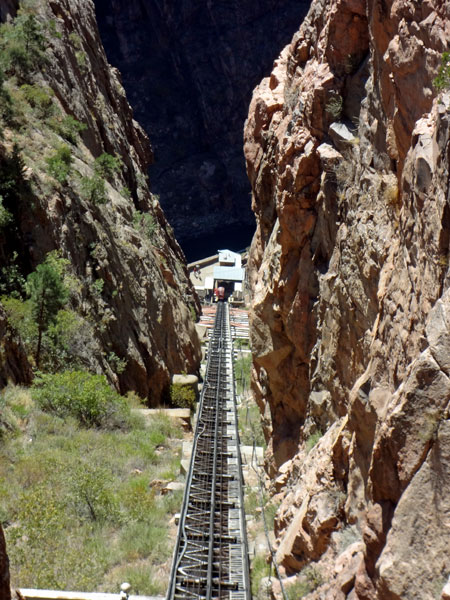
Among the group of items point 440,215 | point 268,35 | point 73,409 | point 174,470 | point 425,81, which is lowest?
point 174,470

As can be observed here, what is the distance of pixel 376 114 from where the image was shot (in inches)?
382

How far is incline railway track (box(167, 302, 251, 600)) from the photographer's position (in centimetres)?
1048

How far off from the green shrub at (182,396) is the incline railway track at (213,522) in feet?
4.31

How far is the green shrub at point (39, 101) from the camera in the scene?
26.8 meters

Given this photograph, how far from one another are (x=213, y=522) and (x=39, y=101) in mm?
21436

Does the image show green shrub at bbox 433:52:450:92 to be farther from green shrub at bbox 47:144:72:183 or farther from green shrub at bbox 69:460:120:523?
green shrub at bbox 47:144:72:183

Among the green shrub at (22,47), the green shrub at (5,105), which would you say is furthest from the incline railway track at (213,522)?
the green shrub at (22,47)

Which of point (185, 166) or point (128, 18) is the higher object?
point (128, 18)

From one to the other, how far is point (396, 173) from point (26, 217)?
15040mm

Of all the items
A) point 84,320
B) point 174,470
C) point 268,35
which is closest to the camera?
point 174,470

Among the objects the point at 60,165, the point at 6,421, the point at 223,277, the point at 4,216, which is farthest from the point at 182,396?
the point at 223,277

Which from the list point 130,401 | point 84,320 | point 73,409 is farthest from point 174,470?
point 84,320

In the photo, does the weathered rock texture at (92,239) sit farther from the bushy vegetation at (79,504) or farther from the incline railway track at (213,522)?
the bushy vegetation at (79,504)

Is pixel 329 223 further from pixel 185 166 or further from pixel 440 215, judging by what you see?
pixel 185 166
